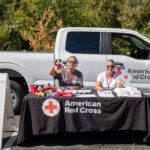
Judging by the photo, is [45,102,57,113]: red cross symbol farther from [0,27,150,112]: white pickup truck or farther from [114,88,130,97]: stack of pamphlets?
[0,27,150,112]: white pickup truck

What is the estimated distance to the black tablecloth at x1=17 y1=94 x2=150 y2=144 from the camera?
6230 millimetres

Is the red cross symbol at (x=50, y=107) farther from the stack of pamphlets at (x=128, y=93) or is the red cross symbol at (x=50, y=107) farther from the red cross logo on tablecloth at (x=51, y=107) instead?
the stack of pamphlets at (x=128, y=93)

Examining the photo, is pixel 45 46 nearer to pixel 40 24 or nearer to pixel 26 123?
pixel 40 24

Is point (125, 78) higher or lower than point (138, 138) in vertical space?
higher

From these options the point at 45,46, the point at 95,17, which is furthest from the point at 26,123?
the point at 95,17

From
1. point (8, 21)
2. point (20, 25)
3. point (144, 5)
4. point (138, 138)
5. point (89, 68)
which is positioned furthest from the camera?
point (144, 5)

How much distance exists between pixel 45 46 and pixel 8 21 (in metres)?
3.61

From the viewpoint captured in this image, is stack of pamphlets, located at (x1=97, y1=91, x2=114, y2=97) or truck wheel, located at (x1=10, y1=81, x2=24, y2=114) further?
truck wheel, located at (x1=10, y1=81, x2=24, y2=114)

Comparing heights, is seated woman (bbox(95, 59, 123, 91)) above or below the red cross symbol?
above

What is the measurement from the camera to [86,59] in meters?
8.88

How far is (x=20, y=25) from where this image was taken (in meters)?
15.4

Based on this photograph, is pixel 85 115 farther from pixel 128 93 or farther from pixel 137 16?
pixel 137 16

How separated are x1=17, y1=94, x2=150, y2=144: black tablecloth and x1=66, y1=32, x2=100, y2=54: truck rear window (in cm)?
287

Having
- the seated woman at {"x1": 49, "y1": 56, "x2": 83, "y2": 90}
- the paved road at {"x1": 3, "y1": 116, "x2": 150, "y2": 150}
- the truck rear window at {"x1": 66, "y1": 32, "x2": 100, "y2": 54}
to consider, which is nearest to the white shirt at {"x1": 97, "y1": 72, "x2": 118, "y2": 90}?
the seated woman at {"x1": 49, "y1": 56, "x2": 83, "y2": 90}
